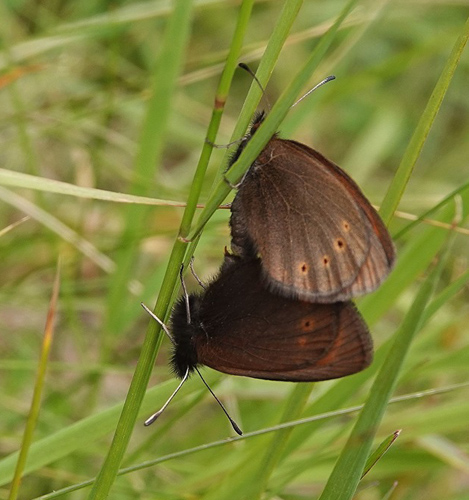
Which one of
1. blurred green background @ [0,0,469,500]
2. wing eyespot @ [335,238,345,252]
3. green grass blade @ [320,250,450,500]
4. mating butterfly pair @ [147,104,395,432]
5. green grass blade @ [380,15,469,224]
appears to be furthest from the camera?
blurred green background @ [0,0,469,500]

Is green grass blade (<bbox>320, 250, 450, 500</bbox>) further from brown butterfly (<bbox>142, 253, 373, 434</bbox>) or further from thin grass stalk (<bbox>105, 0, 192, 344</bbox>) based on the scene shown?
thin grass stalk (<bbox>105, 0, 192, 344</bbox>)

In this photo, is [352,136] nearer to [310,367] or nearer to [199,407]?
[199,407]

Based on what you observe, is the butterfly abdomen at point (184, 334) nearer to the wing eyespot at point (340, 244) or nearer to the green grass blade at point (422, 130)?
the wing eyespot at point (340, 244)

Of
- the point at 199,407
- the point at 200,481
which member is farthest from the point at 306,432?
the point at 199,407

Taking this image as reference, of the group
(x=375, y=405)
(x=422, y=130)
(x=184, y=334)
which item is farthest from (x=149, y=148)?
(x=375, y=405)

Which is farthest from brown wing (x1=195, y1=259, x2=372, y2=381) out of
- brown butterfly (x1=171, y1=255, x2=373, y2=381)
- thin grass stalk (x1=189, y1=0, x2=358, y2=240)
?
thin grass stalk (x1=189, y1=0, x2=358, y2=240)

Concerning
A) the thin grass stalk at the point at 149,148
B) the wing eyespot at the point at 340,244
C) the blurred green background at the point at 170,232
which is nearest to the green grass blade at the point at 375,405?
the blurred green background at the point at 170,232
